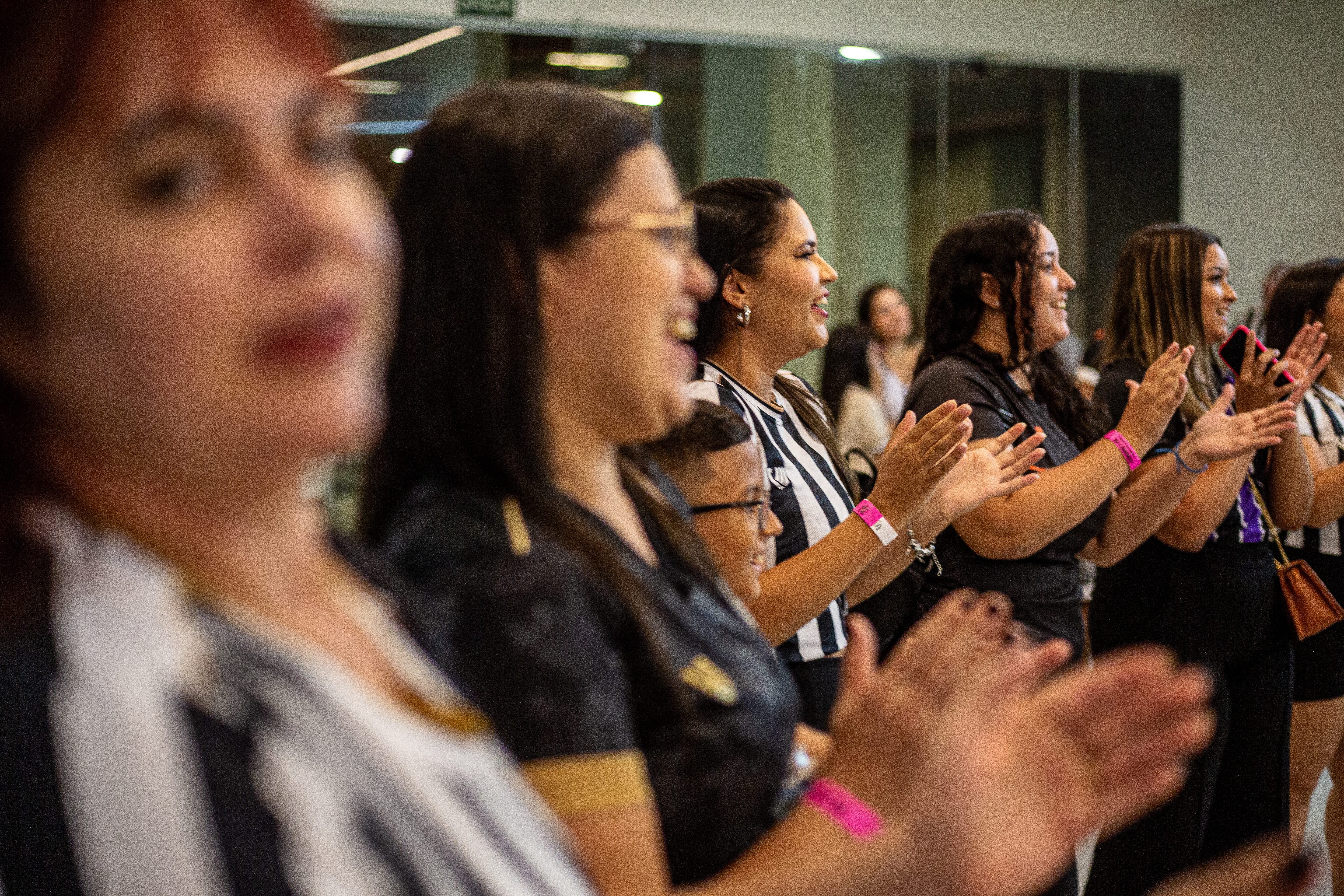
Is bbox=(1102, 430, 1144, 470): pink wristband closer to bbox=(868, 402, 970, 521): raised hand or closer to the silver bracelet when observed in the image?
the silver bracelet

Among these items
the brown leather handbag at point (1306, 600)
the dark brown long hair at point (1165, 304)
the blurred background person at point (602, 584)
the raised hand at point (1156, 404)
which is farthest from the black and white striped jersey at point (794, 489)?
the brown leather handbag at point (1306, 600)

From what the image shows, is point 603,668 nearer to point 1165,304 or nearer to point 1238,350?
point 1165,304

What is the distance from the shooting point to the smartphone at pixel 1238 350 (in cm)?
308

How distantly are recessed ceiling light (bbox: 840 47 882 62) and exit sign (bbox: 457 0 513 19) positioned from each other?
2.13m

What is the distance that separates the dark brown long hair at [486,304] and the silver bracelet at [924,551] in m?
1.31

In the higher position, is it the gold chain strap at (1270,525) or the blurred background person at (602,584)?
the blurred background person at (602,584)

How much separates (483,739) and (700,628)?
0.37 meters

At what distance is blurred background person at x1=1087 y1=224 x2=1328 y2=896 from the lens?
2.78 m

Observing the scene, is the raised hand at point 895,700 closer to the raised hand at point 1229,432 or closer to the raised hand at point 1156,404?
the raised hand at point 1156,404

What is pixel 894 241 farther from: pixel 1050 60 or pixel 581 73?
pixel 581 73

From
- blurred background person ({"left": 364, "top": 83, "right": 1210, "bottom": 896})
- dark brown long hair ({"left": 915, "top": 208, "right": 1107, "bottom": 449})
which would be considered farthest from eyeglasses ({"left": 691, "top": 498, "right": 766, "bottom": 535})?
dark brown long hair ({"left": 915, "top": 208, "right": 1107, "bottom": 449})

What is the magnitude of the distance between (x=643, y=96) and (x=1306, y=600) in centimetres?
487

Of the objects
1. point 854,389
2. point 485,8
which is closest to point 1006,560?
point 854,389

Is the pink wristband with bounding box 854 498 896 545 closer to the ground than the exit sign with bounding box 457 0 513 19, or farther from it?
closer to the ground
